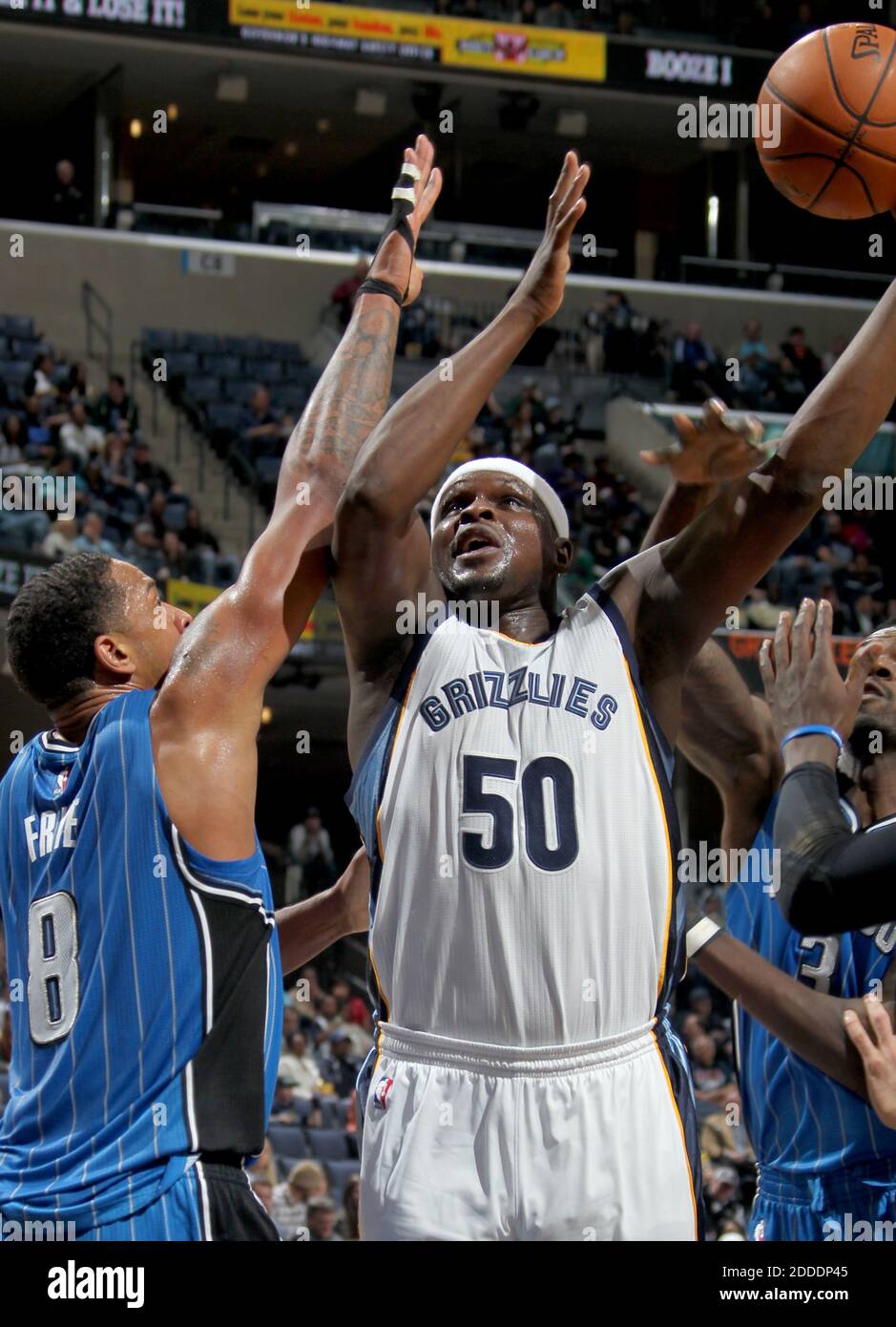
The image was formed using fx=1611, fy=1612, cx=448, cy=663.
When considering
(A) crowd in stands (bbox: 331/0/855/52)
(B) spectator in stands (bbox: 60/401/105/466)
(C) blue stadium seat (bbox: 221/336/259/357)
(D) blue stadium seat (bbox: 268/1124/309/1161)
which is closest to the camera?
(D) blue stadium seat (bbox: 268/1124/309/1161)

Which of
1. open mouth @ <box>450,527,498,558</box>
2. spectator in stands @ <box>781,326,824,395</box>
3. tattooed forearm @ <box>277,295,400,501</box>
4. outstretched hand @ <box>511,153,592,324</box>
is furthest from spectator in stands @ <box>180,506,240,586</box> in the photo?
outstretched hand @ <box>511,153,592,324</box>

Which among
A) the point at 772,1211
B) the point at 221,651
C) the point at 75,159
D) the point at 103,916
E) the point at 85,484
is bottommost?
the point at 772,1211

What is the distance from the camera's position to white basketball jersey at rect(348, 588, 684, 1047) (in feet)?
9.81

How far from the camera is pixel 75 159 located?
21.2 meters

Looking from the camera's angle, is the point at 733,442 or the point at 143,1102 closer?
the point at 143,1102

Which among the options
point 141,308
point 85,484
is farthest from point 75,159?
point 85,484

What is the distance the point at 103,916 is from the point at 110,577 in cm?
67

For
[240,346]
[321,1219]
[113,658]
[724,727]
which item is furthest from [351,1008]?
[240,346]

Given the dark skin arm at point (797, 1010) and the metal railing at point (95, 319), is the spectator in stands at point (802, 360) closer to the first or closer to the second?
the metal railing at point (95, 319)

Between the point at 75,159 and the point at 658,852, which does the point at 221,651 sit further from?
the point at 75,159

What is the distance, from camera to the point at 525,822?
3.05 meters

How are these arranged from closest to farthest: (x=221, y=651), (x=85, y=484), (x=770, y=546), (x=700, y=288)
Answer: (x=221, y=651) → (x=770, y=546) → (x=85, y=484) → (x=700, y=288)

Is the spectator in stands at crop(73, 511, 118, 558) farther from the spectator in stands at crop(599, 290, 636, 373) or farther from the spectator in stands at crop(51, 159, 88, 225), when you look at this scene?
the spectator in stands at crop(599, 290, 636, 373)

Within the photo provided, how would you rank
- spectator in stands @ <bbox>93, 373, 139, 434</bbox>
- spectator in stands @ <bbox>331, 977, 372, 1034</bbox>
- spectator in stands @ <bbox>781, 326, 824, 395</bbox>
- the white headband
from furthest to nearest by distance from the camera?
1. spectator in stands @ <bbox>781, 326, 824, 395</bbox>
2. spectator in stands @ <bbox>93, 373, 139, 434</bbox>
3. spectator in stands @ <bbox>331, 977, 372, 1034</bbox>
4. the white headband
